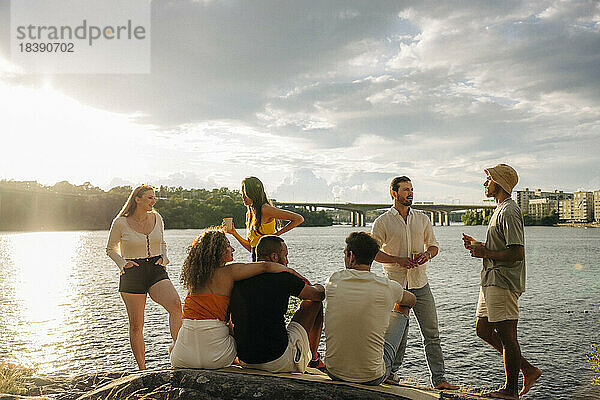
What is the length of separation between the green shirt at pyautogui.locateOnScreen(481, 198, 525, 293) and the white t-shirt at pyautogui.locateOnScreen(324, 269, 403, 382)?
4.49 feet

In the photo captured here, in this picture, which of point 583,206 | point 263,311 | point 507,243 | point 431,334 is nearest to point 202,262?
point 263,311

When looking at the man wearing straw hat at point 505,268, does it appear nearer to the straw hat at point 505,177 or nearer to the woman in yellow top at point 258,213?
the straw hat at point 505,177

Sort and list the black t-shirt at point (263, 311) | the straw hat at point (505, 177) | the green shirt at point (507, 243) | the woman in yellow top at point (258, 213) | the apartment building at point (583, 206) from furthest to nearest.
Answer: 1. the apartment building at point (583, 206)
2. the woman in yellow top at point (258, 213)
3. the straw hat at point (505, 177)
4. the green shirt at point (507, 243)
5. the black t-shirt at point (263, 311)

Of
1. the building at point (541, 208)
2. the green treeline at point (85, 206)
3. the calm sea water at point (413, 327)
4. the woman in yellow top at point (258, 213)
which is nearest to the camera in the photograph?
the woman in yellow top at point (258, 213)

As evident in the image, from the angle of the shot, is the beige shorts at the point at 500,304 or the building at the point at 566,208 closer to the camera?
the beige shorts at the point at 500,304

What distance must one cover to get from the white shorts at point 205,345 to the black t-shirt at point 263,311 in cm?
17

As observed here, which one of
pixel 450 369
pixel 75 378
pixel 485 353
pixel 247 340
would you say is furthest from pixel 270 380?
pixel 485 353

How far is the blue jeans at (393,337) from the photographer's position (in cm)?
457

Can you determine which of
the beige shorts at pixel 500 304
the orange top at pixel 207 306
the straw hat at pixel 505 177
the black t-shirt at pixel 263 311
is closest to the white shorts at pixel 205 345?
the orange top at pixel 207 306

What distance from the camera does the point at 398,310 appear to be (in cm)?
482

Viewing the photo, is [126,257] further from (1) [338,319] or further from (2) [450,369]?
→ (2) [450,369]

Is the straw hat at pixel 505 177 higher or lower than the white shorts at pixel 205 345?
higher

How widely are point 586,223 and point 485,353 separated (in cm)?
14380

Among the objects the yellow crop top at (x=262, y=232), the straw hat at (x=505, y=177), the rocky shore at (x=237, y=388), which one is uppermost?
the straw hat at (x=505, y=177)
